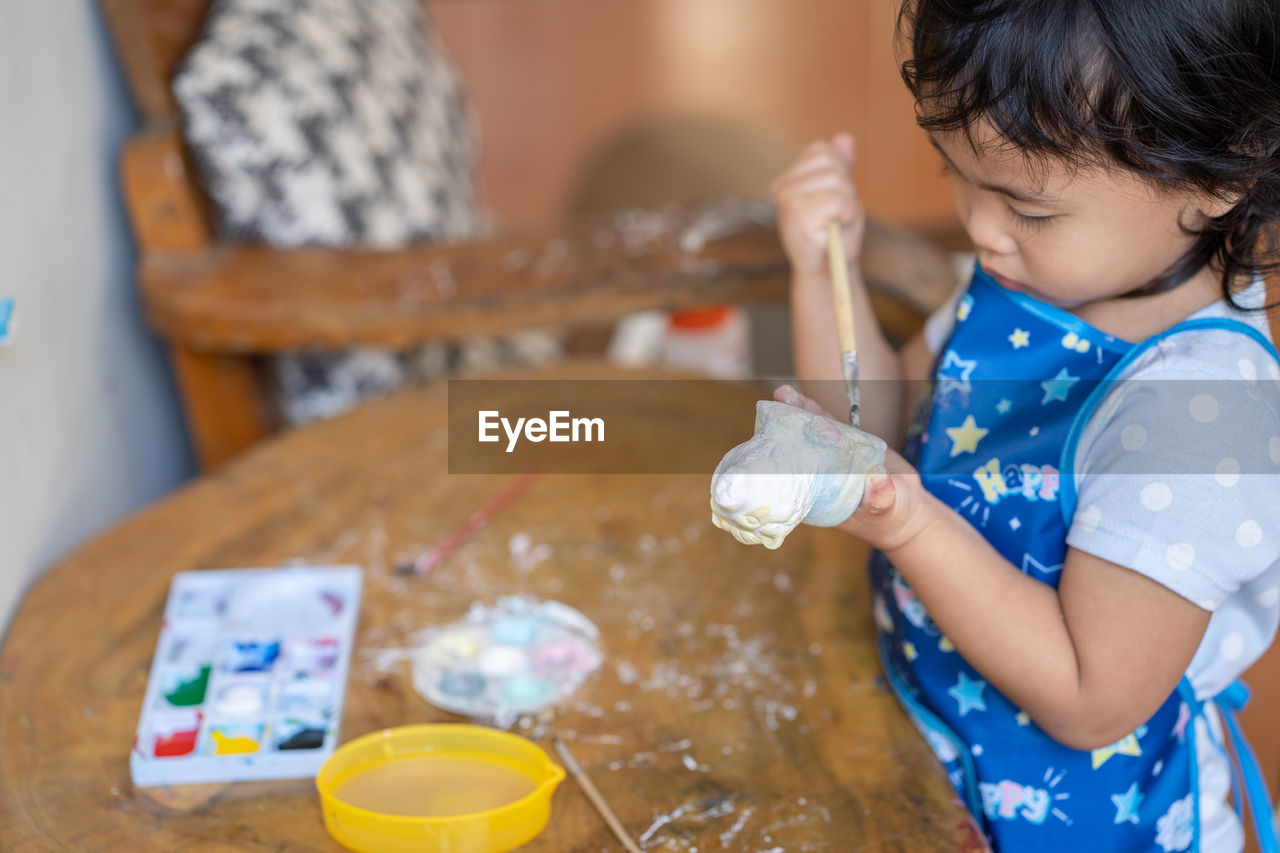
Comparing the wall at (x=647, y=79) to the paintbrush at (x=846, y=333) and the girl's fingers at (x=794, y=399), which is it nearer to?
the paintbrush at (x=846, y=333)

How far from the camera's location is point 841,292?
84cm

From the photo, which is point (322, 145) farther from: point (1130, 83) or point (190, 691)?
point (1130, 83)

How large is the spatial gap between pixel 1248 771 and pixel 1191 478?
32cm

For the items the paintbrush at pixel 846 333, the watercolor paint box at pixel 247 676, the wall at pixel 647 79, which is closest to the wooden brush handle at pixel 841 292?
the paintbrush at pixel 846 333

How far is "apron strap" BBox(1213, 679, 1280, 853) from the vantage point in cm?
85

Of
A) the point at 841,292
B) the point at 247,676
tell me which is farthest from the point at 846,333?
the point at 247,676

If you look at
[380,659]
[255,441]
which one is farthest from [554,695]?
[255,441]

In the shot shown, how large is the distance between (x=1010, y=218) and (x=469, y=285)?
27.1 inches

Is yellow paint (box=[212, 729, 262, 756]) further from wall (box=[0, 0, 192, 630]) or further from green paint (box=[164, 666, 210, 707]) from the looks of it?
wall (box=[0, 0, 192, 630])

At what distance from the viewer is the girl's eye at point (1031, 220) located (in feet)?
2.37

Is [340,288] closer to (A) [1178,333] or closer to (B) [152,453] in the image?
(B) [152,453]

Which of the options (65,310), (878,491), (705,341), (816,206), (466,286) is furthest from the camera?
(705,341)

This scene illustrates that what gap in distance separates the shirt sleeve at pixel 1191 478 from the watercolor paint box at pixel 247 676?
0.54 meters

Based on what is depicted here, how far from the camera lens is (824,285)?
3.32 ft
